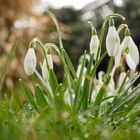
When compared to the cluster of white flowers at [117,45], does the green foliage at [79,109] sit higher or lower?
lower

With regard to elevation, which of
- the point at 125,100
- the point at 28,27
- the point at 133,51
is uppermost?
the point at 28,27

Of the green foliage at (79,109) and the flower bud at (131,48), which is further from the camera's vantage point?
the flower bud at (131,48)

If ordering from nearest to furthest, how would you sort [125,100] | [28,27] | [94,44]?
1. [125,100]
2. [94,44]
3. [28,27]

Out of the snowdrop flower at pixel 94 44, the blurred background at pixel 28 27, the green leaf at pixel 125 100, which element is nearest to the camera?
the green leaf at pixel 125 100

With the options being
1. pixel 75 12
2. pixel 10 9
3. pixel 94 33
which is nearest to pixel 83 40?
pixel 75 12

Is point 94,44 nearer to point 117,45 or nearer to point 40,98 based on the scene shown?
point 117,45

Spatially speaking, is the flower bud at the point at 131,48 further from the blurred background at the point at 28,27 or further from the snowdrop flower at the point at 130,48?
the blurred background at the point at 28,27

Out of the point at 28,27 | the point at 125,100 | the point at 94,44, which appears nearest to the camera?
the point at 125,100

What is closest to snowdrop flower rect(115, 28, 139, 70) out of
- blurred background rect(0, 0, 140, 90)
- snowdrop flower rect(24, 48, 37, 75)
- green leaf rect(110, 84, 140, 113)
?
green leaf rect(110, 84, 140, 113)

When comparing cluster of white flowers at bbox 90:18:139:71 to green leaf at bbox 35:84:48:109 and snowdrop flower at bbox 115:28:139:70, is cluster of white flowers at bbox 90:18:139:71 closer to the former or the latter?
snowdrop flower at bbox 115:28:139:70

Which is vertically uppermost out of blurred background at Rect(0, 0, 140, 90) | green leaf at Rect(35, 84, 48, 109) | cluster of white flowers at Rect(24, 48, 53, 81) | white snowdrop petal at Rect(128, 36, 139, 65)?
blurred background at Rect(0, 0, 140, 90)

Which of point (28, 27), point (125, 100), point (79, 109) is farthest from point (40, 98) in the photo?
point (28, 27)

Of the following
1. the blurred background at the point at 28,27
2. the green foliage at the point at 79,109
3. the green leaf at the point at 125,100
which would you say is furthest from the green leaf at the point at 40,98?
the blurred background at the point at 28,27
